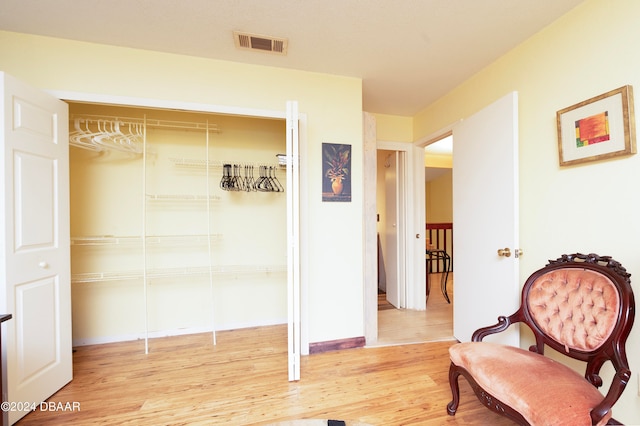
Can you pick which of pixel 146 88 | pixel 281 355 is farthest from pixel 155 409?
pixel 146 88

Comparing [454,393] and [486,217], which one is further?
[486,217]

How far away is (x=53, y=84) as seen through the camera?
2018mm

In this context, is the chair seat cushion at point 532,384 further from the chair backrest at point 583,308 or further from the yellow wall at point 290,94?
the yellow wall at point 290,94

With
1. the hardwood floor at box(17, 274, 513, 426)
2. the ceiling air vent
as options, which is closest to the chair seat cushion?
the hardwood floor at box(17, 274, 513, 426)

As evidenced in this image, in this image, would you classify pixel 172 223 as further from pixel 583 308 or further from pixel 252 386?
pixel 583 308

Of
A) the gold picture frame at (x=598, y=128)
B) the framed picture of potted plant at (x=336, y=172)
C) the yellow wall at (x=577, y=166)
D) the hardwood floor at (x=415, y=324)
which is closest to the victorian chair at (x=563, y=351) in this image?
the yellow wall at (x=577, y=166)

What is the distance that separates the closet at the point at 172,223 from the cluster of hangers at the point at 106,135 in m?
0.01

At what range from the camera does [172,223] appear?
2822mm

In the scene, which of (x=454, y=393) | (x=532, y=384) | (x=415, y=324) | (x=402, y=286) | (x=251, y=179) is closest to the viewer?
(x=532, y=384)

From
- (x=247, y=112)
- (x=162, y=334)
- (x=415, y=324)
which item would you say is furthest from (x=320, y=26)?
(x=162, y=334)

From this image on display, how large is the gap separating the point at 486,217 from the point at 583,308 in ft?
3.10

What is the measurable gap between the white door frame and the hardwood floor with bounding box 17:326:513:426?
46 cm

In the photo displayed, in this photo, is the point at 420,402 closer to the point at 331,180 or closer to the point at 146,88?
the point at 331,180

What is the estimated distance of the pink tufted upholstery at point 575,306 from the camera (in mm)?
1354
